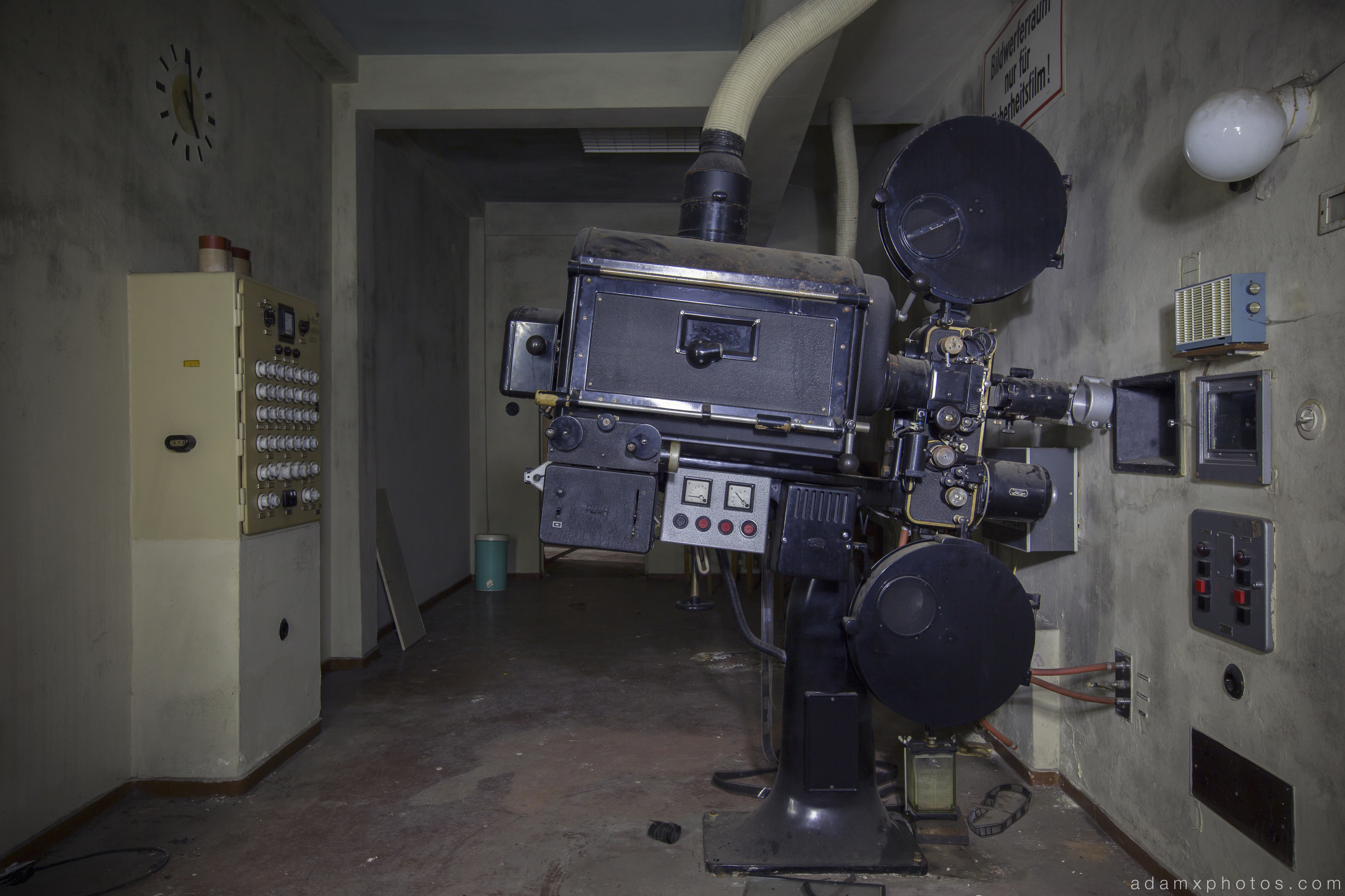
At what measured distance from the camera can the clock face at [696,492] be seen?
1.95m

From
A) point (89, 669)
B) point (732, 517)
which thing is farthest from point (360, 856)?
point (732, 517)

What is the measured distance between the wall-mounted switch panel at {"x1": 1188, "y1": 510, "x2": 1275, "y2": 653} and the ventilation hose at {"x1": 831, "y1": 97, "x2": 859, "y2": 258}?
270cm

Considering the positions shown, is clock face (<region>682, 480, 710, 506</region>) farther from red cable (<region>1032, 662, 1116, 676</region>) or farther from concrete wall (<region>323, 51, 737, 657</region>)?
concrete wall (<region>323, 51, 737, 657</region>)

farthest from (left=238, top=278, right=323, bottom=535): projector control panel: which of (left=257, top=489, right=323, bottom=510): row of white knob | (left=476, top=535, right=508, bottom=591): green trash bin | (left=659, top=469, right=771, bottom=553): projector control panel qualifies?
(left=476, top=535, right=508, bottom=591): green trash bin

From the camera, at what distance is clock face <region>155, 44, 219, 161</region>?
2875 mm

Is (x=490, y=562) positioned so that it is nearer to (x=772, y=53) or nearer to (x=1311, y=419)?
(x=772, y=53)

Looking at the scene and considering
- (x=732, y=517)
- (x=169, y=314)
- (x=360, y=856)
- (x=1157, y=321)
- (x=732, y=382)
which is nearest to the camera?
(x=732, y=382)

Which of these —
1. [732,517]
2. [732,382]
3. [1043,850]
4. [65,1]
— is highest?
[65,1]

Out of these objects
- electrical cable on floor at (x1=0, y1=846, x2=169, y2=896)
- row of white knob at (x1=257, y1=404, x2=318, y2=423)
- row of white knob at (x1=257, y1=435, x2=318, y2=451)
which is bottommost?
electrical cable on floor at (x1=0, y1=846, x2=169, y2=896)

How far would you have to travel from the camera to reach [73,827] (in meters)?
2.42

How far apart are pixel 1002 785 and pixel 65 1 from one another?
3947 mm

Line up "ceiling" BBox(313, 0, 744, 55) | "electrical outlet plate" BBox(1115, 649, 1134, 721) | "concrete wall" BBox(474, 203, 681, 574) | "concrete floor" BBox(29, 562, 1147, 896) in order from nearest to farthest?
"concrete floor" BBox(29, 562, 1147, 896) → "electrical outlet plate" BBox(1115, 649, 1134, 721) → "ceiling" BBox(313, 0, 744, 55) → "concrete wall" BBox(474, 203, 681, 574)

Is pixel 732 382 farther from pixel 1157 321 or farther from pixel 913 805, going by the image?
pixel 913 805

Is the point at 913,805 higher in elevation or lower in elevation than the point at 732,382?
lower
